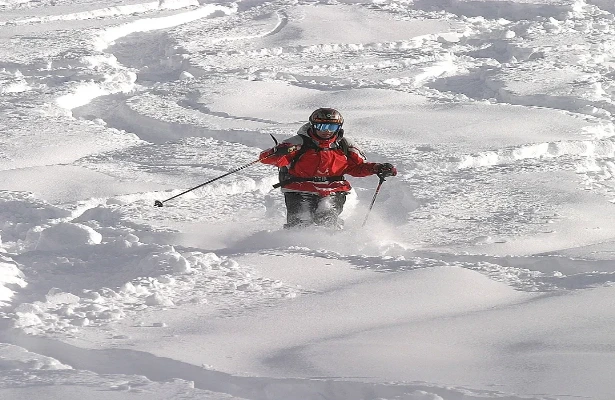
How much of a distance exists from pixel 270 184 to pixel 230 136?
1.51 metres

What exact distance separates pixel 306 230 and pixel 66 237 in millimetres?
1477

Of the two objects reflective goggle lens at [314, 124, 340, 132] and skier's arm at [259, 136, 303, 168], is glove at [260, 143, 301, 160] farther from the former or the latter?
reflective goggle lens at [314, 124, 340, 132]

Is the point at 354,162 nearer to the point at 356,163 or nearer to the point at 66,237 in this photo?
the point at 356,163

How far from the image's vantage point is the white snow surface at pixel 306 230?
3477mm

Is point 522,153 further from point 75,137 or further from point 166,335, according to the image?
point 166,335

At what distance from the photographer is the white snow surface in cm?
348

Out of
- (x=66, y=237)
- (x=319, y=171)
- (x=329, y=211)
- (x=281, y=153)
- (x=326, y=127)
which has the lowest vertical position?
(x=329, y=211)

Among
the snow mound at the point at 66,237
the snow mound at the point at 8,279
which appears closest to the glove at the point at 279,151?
the snow mound at the point at 66,237

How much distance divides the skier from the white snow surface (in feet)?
0.96

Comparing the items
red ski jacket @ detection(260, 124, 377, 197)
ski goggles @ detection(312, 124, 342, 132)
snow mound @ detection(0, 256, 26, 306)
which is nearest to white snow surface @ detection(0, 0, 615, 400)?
snow mound @ detection(0, 256, 26, 306)

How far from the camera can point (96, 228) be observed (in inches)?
224

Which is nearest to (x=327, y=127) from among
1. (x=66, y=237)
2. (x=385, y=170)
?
(x=385, y=170)

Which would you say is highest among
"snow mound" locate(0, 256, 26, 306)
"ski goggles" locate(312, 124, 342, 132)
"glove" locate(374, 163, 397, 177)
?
"ski goggles" locate(312, 124, 342, 132)

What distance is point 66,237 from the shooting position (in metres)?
5.45
